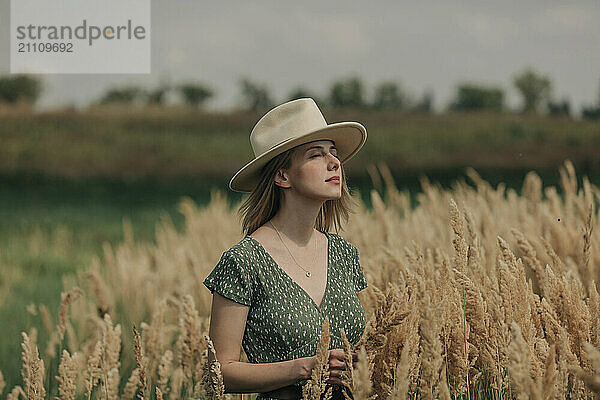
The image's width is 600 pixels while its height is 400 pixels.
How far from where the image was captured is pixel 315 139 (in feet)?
7.14

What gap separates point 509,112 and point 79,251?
15.2 metres

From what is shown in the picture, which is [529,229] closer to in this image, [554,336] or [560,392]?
[554,336]

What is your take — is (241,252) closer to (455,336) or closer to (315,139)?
(315,139)

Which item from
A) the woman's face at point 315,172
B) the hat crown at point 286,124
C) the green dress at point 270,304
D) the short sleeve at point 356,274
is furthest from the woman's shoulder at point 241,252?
the short sleeve at point 356,274

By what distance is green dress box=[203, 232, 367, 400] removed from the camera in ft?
6.68

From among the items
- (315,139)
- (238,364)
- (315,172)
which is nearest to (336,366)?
(238,364)

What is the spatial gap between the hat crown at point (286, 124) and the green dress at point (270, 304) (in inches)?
11.9

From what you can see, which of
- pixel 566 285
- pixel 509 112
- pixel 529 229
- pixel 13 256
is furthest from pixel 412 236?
pixel 509 112

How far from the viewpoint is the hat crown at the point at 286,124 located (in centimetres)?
217

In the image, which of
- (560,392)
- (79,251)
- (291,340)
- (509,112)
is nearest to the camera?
(560,392)

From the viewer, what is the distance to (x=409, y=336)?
194cm

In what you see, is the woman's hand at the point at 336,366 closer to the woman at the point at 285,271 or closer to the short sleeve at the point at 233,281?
the woman at the point at 285,271

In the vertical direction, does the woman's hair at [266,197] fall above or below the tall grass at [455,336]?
above

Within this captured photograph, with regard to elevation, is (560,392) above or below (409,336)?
below
